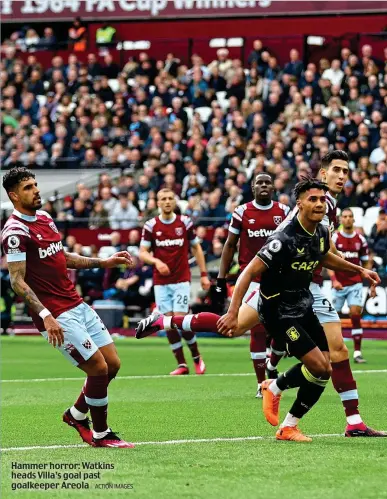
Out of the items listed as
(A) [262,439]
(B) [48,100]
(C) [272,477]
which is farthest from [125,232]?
(C) [272,477]

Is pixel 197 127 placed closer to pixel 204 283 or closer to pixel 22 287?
pixel 204 283

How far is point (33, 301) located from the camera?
9.30 meters

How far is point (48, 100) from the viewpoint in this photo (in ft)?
115

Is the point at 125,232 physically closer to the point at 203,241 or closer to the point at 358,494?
the point at 203,241

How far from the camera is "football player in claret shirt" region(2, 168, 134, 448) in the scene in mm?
9430

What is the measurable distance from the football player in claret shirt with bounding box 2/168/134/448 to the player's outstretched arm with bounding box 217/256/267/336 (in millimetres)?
1045

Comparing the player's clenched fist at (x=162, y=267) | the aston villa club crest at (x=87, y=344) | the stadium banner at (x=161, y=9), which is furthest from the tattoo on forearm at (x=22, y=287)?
the stadium banner at (x=161, y=9)

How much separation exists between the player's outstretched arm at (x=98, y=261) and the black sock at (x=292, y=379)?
1.68 meters

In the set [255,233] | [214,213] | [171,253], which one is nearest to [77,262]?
[255,233]

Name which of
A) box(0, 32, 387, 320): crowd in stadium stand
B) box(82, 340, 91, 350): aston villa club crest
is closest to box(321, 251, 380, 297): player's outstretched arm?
box(82, 340, 91, 350): aston villa club crest

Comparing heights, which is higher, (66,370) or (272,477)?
(272,477)

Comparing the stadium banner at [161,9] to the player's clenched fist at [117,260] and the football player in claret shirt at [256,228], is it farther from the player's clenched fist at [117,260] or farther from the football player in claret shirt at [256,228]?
the player's clenched fist at [117,260]

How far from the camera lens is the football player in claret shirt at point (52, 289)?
9.43 meters

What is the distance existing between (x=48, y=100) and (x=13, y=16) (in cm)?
497
